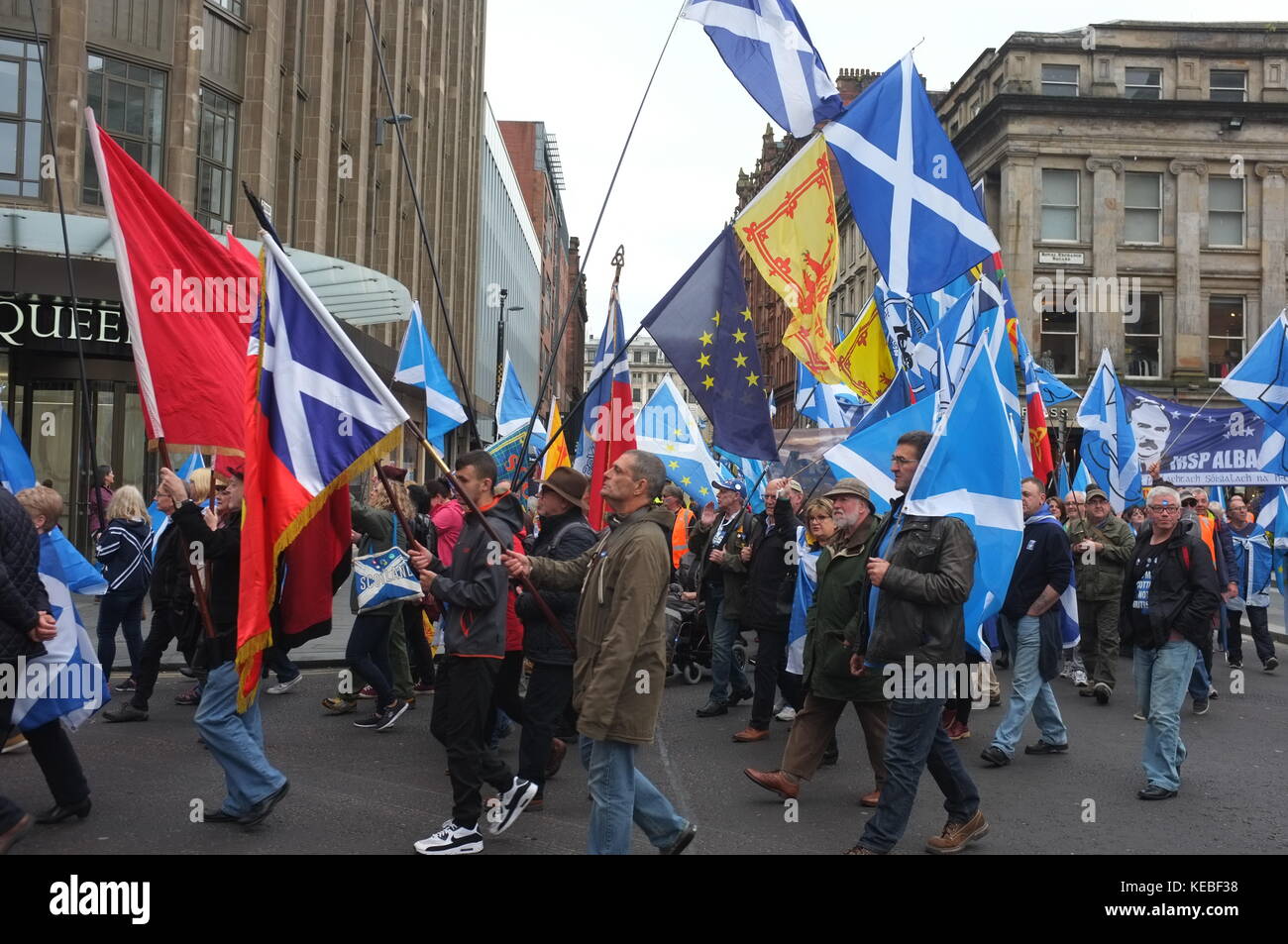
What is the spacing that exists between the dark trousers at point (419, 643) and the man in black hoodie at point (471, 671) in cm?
393

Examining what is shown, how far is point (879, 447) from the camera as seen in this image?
331 inches

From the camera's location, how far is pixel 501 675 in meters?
6.84

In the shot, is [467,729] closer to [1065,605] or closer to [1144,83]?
[1065,605]

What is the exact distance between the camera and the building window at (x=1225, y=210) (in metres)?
37.1

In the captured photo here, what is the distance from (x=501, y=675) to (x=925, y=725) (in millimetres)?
2521

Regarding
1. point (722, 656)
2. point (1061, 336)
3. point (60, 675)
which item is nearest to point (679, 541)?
point (722, 656)

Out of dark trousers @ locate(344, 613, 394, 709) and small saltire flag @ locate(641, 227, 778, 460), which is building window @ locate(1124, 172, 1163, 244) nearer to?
small saltire flag @ locate(641, 227, 778, 460)

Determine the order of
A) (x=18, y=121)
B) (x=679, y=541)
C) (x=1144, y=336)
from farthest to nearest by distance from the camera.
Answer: (x=1144, y=336), (x=18, y=121), (x=679, y=541)

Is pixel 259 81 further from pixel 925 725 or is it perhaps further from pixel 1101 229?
pixel 1101 229

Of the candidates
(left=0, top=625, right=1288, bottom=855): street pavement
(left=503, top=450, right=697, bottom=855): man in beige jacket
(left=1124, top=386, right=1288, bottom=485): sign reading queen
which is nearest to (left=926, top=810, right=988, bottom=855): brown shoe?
(left=0, top=625, right=1288, bottom=855): street pavement

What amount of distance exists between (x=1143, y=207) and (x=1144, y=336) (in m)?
4.01

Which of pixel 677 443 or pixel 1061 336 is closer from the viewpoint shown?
pixel 677 443

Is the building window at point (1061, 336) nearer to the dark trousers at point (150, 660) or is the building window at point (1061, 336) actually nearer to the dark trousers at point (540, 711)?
the dark trousers at point (150, 660)

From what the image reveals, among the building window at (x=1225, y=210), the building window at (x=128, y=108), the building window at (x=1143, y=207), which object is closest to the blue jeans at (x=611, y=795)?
the building window at (x=128, y=108)
